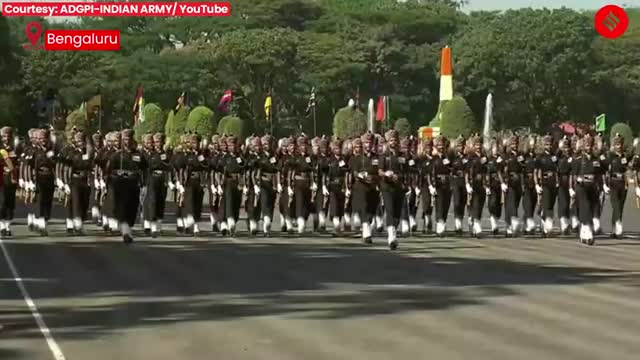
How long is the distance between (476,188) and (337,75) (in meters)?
68.0

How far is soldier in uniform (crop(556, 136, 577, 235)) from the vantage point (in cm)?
2631

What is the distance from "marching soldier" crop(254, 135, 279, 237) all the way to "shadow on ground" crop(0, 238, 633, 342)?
10.8 feet

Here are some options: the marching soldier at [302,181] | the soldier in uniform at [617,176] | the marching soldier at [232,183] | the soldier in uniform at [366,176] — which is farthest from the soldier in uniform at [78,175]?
the soldier in uniform at [617,176]

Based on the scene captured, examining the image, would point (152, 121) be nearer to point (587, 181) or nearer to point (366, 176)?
point (587, 181)

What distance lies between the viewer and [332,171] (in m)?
26.9

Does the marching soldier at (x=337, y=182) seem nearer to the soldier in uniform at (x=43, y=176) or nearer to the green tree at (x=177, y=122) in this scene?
the soldier in uniform at (x=43, y=176)

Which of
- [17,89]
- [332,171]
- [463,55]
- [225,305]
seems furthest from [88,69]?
[225,305]

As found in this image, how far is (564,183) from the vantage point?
86.9ft

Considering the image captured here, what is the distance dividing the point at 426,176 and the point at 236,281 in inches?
415

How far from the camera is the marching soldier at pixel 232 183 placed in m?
26.2

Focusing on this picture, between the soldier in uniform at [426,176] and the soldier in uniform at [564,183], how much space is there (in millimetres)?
2552

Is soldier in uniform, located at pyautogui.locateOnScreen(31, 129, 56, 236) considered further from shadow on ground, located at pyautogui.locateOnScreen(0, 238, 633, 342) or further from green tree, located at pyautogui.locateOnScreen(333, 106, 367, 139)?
green tree, located at pyautogui.locateOnScreen(333, 106, 367, 139)

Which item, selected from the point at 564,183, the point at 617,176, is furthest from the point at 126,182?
the point at 617,176

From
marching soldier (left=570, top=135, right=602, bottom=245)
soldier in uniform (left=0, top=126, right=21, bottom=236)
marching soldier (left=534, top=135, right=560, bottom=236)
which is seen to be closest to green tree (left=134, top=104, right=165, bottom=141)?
soldier in uniform (left=0, top=126, right=21, bottom=236)
